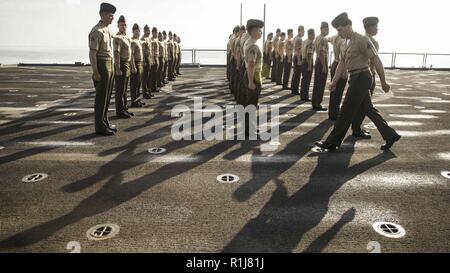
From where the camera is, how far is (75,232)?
3482 mm

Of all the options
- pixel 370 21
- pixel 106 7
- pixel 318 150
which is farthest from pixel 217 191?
pixel 370 21

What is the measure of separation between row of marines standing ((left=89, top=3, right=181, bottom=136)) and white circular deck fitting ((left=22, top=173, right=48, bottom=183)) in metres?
2.39

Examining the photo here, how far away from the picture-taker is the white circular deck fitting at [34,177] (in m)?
4.85

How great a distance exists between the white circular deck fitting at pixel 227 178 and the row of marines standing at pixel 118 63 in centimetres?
340

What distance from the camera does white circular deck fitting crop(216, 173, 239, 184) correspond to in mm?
4895

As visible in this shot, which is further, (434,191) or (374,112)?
(374,112)

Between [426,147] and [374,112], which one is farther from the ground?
[374,112]

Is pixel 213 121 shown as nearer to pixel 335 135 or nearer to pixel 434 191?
pixel 335 135

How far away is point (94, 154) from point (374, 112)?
5268 mm

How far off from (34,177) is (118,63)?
163 inches

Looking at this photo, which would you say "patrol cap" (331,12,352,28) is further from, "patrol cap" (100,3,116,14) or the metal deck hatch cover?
"patrol cap" (100,3,116,14)

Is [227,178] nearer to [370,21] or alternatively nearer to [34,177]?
[34,177]
